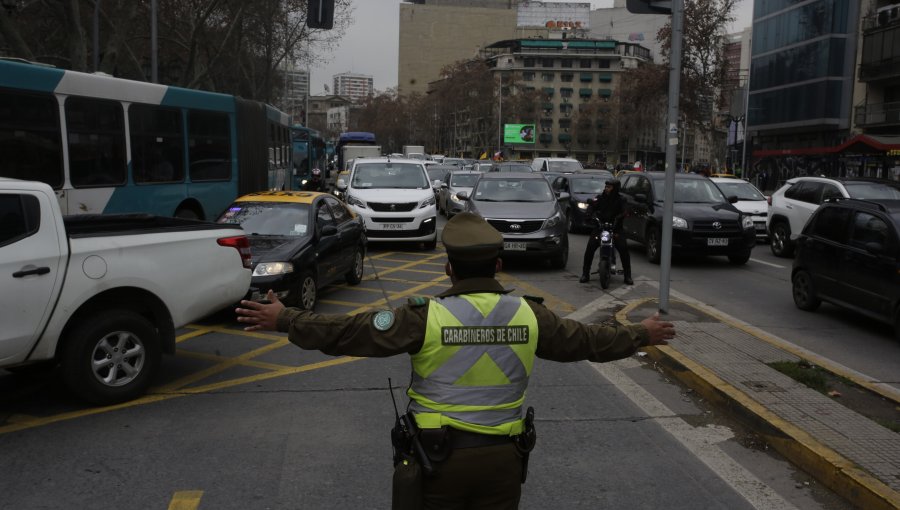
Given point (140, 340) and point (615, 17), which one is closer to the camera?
point (140, 340)

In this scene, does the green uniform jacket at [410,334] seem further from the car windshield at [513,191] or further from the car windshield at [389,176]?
the car windshield at [389,176]

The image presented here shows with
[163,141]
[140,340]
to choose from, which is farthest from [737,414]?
[163,141]

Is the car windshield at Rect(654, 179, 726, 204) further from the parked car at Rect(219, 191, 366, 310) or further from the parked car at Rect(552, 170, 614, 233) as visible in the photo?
the parked car at Rect(219, 191, 366, 310)

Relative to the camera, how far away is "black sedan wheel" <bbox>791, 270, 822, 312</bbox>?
10109 mm

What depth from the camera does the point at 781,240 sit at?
16.5 m

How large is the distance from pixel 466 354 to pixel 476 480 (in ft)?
1.36

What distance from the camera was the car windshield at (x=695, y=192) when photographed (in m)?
15.2

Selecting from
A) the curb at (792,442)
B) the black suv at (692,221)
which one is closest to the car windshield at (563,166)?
the black suv at (692,221)

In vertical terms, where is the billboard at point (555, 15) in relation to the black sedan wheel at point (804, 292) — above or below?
above

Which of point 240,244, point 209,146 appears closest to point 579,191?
point 209,146

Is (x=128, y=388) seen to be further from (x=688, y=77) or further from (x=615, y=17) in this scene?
(x=615, y=17)

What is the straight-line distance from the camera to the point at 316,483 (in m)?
4.44

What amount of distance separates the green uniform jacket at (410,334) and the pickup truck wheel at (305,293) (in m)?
6.04

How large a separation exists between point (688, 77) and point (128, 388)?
37.4 m
